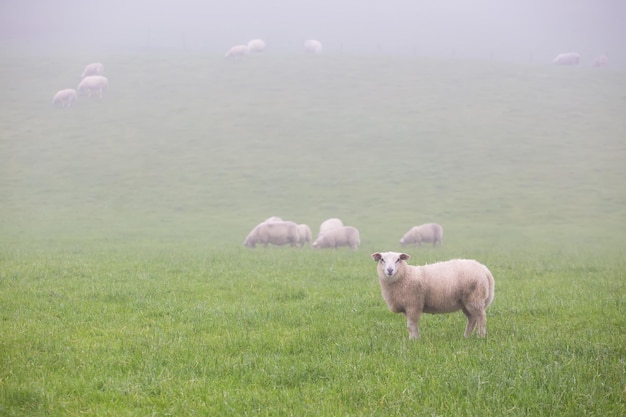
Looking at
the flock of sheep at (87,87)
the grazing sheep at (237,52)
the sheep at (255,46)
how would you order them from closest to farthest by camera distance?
the flock of sheep at (87,87) → the grazing sheep at (237,52) → the sheep at (255,46)

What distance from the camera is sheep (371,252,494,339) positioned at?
400 inches

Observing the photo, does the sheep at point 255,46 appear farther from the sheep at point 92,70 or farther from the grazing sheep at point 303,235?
the grazing sheep at point 303,235

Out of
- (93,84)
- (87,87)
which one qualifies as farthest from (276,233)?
(87,87)

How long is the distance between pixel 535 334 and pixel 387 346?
2.32 metres

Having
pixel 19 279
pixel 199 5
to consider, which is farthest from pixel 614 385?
pixel 199 5

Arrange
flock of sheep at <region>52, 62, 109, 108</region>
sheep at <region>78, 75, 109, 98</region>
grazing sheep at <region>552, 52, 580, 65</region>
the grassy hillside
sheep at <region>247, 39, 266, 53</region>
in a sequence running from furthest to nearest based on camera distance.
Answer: grazing sheep at <region>552, 52, 580, 65</region> < sheep at <region>247, 39, 266, 53</region> < sheep at <region>78, 75, 109, 98</region> < flock of sheep at <region>52, 62, 109, 108</region> < the grassy hillside

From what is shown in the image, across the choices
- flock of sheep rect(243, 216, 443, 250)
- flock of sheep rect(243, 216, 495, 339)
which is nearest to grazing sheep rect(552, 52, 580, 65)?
flock of sheep rect(243, 216, 443, 250)

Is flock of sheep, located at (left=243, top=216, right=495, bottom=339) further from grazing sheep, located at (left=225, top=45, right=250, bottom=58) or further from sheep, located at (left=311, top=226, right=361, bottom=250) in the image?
grazing sheep, located at (left=225, top=45, right=250, bottom=58)

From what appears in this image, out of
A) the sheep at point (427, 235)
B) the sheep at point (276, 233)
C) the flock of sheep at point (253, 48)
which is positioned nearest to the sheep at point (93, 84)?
the flock of sheep at point (253, 48)

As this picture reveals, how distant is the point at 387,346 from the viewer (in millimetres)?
9227

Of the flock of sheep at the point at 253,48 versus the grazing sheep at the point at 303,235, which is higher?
the flock of sheep at the point at 253,48

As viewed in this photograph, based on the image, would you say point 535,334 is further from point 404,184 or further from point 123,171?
point 123,171

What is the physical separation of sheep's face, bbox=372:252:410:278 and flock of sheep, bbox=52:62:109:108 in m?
63.8

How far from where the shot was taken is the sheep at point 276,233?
31688 millimetres
